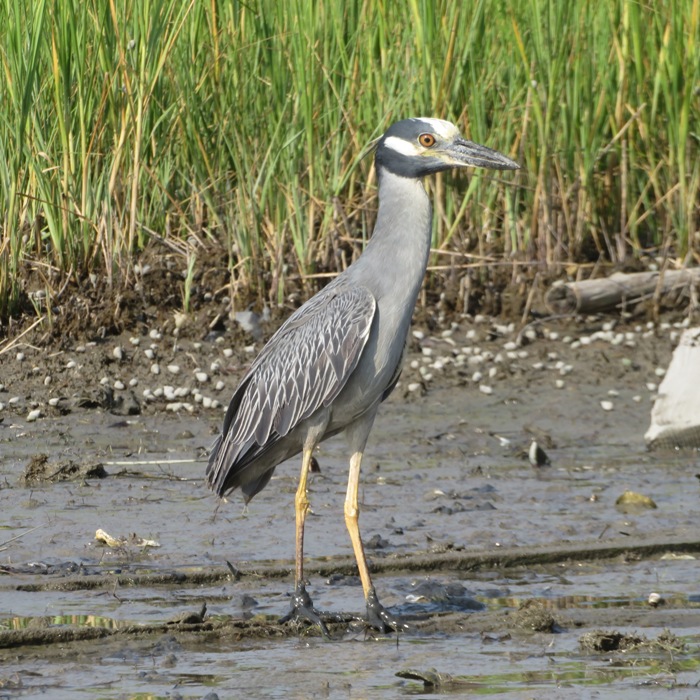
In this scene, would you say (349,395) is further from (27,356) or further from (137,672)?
(27,356)

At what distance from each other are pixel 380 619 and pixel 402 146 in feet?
5.69

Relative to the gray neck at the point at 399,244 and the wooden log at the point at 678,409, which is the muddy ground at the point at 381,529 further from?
the gray neck at the point at 399,244

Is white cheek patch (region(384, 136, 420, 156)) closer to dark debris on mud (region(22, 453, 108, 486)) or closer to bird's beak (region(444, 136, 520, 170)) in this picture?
bird's beak (region(444, 136, 520, 170))

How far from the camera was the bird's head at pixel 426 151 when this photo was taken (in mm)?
5059

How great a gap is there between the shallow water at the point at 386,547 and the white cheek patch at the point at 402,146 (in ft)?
4.83

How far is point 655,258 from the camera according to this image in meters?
8.49

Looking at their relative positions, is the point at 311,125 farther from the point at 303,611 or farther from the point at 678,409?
the point at 303,611

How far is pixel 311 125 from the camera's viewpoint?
7.65m

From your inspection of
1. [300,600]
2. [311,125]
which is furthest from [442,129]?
[311,125]

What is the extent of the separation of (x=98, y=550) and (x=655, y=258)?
459 centimetres

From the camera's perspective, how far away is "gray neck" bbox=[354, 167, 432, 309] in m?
4.86

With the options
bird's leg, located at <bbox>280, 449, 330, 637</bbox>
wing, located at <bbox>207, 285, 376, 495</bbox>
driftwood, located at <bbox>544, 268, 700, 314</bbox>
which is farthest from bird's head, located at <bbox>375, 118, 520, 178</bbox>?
driftwood, located at <bbox>544, 268, 700, 314</bbox>

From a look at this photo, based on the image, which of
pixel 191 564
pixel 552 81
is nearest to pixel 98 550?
pixel 191 564

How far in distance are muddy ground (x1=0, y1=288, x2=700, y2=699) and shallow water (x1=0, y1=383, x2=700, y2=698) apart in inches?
0.5
